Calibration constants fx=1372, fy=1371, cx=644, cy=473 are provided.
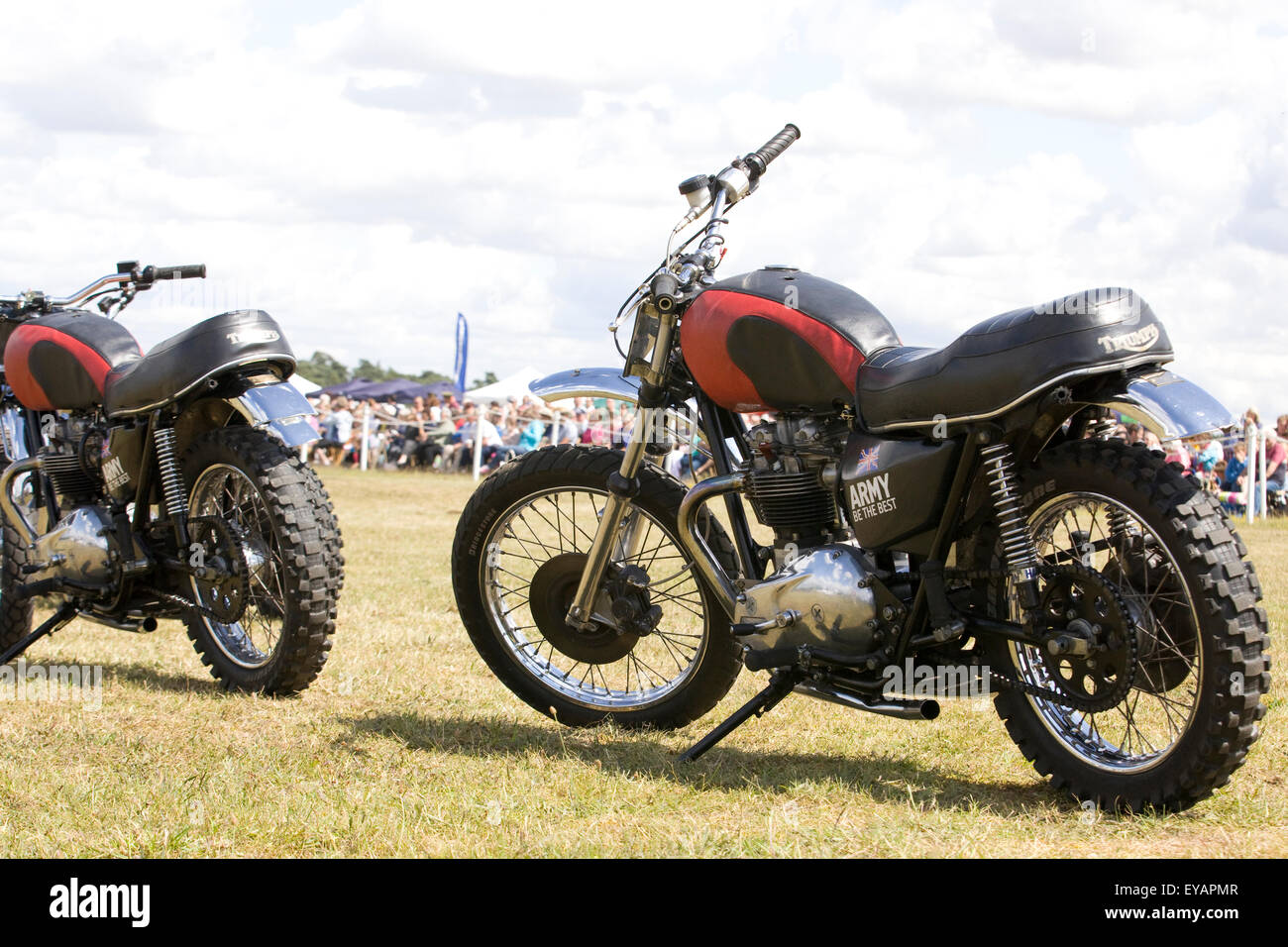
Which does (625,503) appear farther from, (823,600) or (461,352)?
(461,352)

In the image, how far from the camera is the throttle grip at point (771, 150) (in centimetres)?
485

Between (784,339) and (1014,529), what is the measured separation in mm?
973

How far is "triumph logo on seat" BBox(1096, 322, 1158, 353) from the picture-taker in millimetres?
3633

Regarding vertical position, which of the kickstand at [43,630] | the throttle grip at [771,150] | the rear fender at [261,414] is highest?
the throttle grip at [771,150]

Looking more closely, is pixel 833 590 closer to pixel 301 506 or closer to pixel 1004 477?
pixel 1004 477

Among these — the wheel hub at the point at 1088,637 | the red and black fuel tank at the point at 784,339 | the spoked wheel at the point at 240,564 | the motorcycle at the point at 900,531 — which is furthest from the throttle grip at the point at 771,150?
the spoked wheel at the point at 240,564

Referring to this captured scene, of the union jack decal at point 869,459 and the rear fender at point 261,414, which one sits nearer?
the union jack decal at point 869,459

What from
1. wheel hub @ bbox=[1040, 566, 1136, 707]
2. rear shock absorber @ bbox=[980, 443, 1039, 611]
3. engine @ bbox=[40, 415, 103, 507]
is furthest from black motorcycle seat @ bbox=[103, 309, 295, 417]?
wheel hub @ bbox=[1040, 566, 1136, 707]

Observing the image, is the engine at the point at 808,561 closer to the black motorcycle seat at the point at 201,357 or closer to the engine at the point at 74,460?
the black motorcycle seat at the point at 201,357

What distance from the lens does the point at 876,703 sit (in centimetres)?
420

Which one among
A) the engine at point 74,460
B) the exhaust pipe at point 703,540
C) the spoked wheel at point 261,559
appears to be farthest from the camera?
the engine at point 74,460

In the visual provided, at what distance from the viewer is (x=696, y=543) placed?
4.76 m

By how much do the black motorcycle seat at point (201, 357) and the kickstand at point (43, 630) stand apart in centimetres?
99
